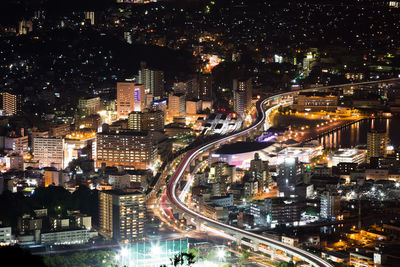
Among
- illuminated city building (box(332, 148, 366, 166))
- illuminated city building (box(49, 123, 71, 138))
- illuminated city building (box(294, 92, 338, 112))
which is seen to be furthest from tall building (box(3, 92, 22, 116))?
illuminated city building (box(332, 148, 366, 166))

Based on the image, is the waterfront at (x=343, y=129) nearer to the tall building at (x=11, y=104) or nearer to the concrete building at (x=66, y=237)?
the tall building at (x=11, y=104)

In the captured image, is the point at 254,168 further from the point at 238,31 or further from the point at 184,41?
the point at 238,31

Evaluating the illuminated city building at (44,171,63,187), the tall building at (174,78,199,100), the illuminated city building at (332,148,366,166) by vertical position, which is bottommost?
the illuminated city building at (44,171,63,187)

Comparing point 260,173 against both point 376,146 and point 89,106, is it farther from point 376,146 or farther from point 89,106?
point 89,106

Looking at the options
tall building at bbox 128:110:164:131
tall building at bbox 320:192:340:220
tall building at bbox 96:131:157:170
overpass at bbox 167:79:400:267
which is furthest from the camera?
tall building at bbox 128:110:164:131

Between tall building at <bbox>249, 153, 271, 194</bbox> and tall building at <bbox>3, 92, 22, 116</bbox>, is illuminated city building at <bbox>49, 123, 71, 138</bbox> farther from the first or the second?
tall building at <bbox>249, 153, 271, 194</bbox>

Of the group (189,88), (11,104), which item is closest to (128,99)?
(189,88)
